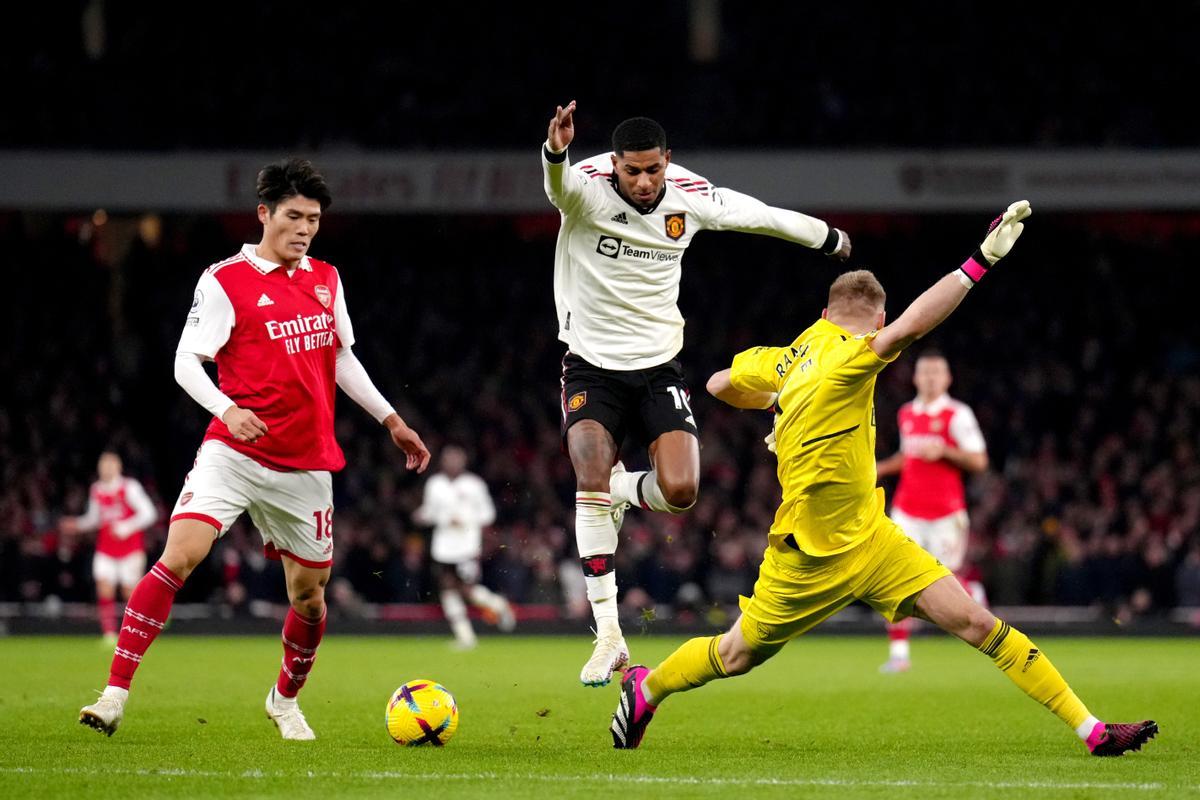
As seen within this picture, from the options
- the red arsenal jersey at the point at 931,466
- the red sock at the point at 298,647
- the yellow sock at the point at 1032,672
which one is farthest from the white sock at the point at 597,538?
the red arsenal jersey at the point at 931,466

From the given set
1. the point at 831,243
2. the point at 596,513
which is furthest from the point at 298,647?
the point at 831,243

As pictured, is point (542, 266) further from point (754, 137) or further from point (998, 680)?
point (998, 680)

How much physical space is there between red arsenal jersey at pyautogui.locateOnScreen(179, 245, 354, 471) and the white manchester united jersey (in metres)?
1.31

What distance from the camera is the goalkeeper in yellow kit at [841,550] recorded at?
7.48 m

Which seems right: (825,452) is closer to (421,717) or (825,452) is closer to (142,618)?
(421,717)

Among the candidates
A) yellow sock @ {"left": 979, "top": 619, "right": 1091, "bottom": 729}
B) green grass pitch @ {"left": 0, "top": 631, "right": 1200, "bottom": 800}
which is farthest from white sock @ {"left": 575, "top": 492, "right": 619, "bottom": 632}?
yellow sock @ {"left": 979, "top": 619, "right": 1091, "bottom": 729}

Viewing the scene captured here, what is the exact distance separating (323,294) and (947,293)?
10.1ft

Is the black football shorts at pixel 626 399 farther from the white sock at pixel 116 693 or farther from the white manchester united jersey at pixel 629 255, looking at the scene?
the white sock at pixel 116 693

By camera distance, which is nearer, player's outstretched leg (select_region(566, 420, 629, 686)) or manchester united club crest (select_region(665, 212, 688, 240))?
player's outstretched leg (select_region(566, 420, 629, 686))

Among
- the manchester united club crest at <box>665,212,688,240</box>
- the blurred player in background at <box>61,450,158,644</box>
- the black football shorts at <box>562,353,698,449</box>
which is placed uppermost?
the manchester united club crest at <box>665,212,688,240</box>

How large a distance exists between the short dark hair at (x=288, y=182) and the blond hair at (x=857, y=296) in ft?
8.31

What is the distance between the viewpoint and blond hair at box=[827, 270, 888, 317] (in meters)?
7.71

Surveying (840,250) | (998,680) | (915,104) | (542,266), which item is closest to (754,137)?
(915,104)

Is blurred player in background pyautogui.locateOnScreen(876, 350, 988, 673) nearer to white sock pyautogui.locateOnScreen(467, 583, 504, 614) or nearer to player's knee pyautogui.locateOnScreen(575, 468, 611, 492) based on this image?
white sock pyautogui.locateOnScreen(467, 583, 504, 614)
